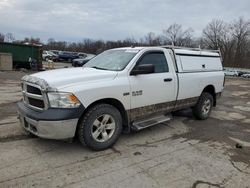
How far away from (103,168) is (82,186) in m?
0.57

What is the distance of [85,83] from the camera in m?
4.13

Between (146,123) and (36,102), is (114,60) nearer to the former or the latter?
(146,123)

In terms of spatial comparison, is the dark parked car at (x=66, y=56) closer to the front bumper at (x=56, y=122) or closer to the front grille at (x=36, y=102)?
the front grille at (x=36, y=102)

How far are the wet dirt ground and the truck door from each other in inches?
23.3


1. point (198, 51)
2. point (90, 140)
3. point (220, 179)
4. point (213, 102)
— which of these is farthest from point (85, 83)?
point (213, 102)

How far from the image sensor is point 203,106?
6754 millimetres

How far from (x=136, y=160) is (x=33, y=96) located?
2001mm

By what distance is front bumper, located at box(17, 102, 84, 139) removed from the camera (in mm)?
3814

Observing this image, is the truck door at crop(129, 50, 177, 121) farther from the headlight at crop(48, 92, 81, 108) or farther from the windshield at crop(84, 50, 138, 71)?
the headlight at crop(48, 92, 81, 108)

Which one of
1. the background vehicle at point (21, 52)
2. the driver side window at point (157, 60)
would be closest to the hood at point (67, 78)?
the driver side window at point (157, 60)

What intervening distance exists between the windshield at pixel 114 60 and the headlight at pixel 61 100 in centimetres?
129

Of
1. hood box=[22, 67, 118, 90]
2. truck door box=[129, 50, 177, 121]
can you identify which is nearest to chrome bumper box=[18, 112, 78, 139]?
hood box=[22, 67, 118, 90]

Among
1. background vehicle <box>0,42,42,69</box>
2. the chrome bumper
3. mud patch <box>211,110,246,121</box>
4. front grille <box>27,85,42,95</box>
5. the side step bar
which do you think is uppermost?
background vehicle <box>0,42,42,69</box>

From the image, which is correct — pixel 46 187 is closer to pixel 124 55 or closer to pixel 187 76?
pixel 124 55
